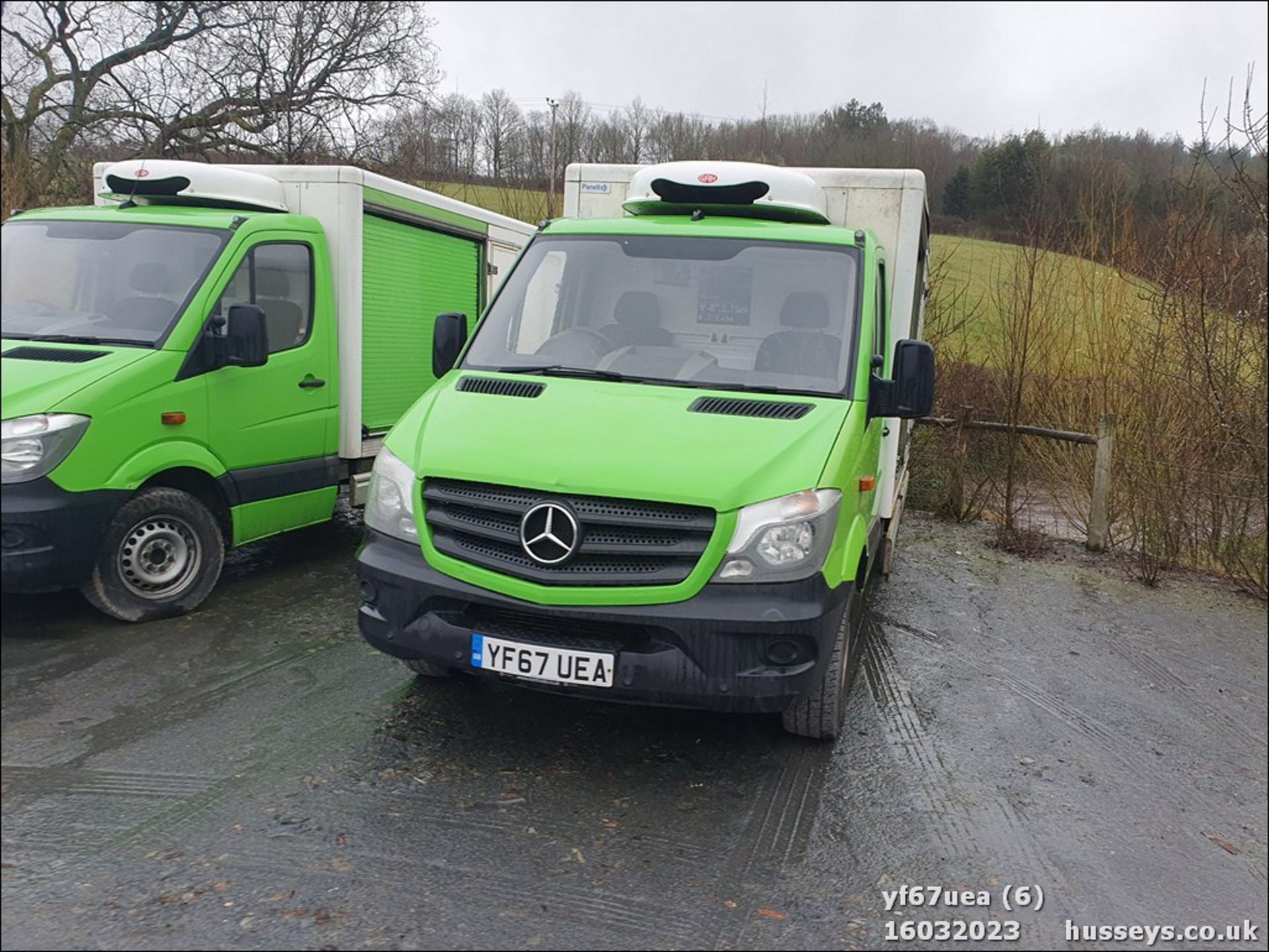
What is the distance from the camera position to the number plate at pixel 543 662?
3633 mm

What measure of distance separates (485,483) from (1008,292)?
767 cm

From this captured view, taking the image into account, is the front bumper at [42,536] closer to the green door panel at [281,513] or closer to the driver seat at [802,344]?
the driver seat at [802,344]

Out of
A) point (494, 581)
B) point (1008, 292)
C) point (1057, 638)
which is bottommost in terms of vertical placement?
point (1057, 638)

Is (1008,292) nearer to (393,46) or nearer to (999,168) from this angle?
(999,168)

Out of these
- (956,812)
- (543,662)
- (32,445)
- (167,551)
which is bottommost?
(956,812)

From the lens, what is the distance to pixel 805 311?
4801 millimetres

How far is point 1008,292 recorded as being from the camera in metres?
9.78

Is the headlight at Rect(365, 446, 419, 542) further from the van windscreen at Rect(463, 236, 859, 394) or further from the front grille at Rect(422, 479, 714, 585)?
the van windscreen at Rect(463, 236, 859, 394)

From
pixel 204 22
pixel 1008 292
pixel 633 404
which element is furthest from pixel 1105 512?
pixel 1008 292

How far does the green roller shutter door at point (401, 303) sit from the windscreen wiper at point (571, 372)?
2.68 m

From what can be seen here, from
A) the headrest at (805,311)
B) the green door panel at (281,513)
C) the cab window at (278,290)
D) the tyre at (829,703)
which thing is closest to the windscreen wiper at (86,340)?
the cab window at (278,290)

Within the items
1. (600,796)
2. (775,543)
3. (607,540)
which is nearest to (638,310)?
(607,540)

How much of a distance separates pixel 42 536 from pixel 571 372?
314cm

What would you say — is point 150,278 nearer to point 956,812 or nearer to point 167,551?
point 167,551
